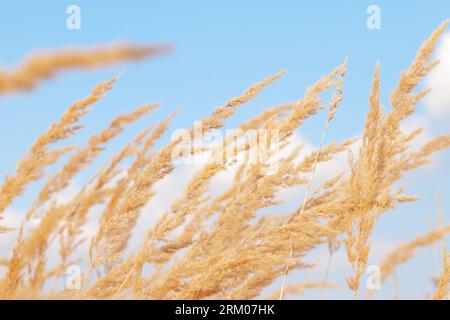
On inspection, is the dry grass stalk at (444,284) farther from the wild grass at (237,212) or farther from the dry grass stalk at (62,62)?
the dry grass stalk at (62,62)

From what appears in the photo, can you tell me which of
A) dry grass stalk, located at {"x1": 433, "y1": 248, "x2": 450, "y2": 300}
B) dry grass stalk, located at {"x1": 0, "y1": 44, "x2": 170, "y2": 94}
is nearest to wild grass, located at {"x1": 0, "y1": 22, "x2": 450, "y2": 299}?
dry grass stalk, located at {"x1": 433, "y1": 248, "x2": 450, "y2": 300}

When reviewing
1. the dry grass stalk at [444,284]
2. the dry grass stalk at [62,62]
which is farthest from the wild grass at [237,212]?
the dry grass stalk at [62,62]

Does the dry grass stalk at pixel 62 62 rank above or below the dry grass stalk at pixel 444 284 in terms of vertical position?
above

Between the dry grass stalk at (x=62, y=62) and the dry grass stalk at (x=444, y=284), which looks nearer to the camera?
the dry grass stalk at (x=62, y=62)

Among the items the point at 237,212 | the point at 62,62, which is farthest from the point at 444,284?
the point at 62,62

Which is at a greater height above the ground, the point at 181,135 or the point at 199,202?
the point at 181,135

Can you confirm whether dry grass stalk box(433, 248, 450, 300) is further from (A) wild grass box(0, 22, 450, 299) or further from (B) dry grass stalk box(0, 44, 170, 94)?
(B) dry grass stalk box(0, 44, 170, 94)

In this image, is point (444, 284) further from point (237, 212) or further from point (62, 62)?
point (62, 62)

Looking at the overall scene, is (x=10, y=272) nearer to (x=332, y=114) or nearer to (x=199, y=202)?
(x=199, y=202)
